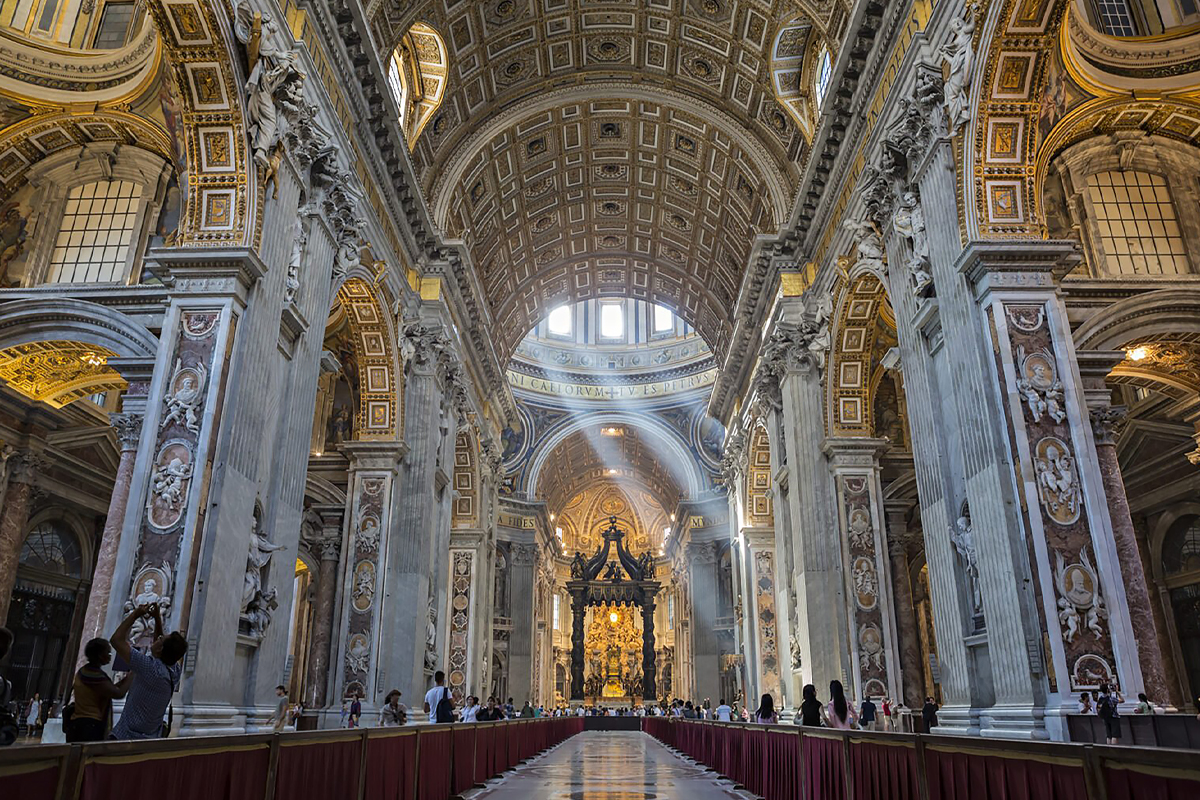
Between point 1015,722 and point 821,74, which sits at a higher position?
point 821,74

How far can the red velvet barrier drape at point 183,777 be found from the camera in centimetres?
283

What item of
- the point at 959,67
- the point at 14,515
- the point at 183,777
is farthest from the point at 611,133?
the point at 183,777

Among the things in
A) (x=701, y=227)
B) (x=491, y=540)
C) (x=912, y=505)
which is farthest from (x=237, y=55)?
(x=491, y=540)

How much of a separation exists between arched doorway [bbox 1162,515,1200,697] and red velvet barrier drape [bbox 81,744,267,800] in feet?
53.9

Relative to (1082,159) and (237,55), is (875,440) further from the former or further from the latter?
(237,55)

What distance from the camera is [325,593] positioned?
15.8 meters

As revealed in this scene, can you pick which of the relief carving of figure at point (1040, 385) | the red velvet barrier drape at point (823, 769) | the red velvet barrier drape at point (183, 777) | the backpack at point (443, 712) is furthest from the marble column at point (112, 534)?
the relief carving of figure at point (1040, 385)

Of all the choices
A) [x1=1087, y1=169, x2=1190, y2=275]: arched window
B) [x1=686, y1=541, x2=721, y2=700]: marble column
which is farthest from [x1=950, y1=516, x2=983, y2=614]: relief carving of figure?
[x1=686, y1=541, x2=721, y2=700]: marble column

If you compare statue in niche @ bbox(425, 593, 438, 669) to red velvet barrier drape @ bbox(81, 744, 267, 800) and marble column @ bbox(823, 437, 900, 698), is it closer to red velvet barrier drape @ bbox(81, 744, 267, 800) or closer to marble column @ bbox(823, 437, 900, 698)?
marble column @ bbox(823, 437, 900, 698)

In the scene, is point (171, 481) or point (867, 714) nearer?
→ point (171, 481)

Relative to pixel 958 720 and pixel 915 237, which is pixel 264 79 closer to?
pixel 915 237

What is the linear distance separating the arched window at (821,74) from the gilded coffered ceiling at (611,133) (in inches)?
21.4

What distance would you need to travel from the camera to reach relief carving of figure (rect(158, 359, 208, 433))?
8.40 meters

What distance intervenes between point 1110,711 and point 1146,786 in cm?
489
